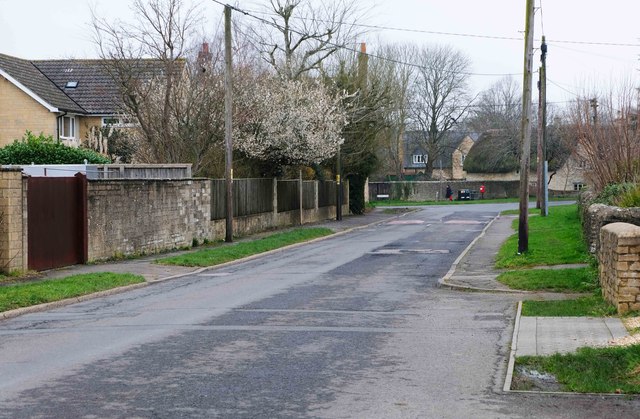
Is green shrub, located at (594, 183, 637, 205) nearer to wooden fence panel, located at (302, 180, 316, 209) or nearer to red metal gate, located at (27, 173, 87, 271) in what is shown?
red metal gate, located at (27, 173, 87, 271)

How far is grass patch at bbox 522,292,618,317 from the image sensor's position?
1361 cm

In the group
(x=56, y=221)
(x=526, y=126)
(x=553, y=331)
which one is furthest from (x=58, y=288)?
(x=526, y=126)

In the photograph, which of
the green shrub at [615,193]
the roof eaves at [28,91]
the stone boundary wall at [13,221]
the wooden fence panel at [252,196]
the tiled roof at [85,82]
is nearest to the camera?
the stone boundary wall at [13,221]

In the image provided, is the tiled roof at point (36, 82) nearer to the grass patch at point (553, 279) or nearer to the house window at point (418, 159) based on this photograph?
the grass patch at point (553, 279)

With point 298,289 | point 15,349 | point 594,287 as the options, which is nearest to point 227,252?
point 298,289

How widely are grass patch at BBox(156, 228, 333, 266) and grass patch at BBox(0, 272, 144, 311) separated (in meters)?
3.99

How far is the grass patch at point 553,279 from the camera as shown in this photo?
17.2 m

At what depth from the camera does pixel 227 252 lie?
2669 cm

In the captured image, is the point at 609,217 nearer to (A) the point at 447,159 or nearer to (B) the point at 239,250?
(B) the point at 239,250

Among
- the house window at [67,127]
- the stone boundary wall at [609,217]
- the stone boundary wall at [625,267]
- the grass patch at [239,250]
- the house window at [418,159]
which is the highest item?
the house window at [67,127]

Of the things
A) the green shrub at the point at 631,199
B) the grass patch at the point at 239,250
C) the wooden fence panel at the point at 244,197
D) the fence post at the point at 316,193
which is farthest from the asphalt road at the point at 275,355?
the fence post at the point at 316,193

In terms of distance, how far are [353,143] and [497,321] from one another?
118ft

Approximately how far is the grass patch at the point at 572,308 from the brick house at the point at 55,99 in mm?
30634

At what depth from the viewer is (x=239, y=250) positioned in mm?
27562
